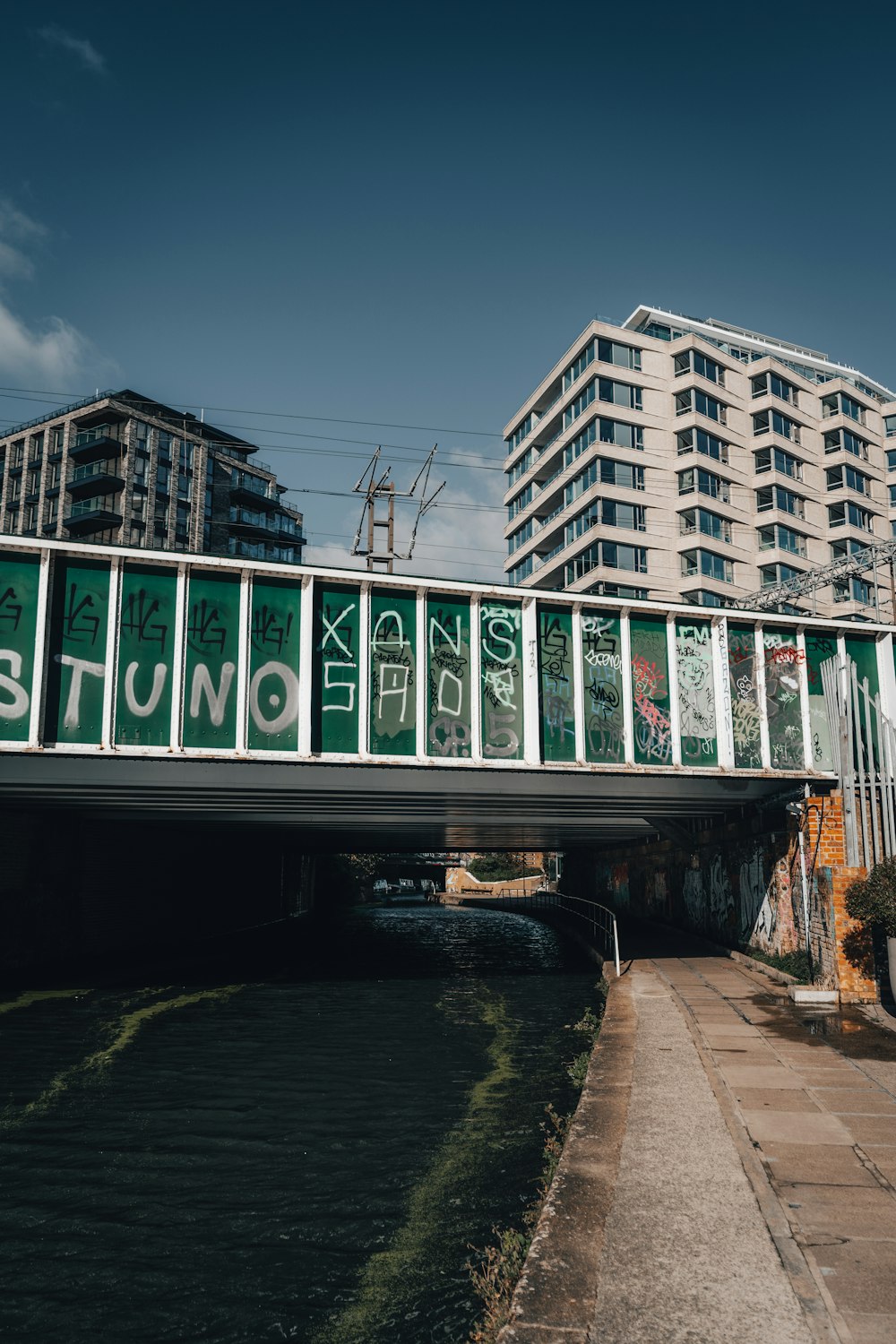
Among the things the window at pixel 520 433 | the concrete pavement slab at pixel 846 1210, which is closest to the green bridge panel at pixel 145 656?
the concrete pavement slab at pixel 846 1210

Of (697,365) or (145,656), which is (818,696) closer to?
(145,656)

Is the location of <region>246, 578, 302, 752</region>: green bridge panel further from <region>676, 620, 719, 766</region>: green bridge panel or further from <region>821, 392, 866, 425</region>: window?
<region>821, 392, 866, 425</region>: window

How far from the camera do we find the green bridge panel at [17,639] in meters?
15.8

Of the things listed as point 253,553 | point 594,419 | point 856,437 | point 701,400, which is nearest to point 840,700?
point 594,419

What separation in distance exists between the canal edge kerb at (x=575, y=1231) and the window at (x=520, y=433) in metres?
72.1

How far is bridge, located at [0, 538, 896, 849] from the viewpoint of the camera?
53.7 feet

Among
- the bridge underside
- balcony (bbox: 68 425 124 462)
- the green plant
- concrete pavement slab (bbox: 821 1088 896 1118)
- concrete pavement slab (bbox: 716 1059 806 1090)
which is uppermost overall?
balcony (bbox: 68 425 124 462)

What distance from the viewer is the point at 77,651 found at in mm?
16359

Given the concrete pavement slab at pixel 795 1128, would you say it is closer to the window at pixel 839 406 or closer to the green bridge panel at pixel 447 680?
the green bridge panel at pixel 447 680

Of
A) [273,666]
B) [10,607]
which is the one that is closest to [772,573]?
[273,666]

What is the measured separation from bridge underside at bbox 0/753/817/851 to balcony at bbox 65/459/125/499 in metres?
65.5

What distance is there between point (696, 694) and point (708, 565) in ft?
165

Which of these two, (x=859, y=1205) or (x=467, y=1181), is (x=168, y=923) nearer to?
(x=467, y=1181)

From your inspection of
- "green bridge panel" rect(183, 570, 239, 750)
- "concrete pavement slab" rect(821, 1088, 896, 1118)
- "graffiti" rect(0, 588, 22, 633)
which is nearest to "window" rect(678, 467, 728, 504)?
"green bridge panel" rect(183, 570, 239, 750)
